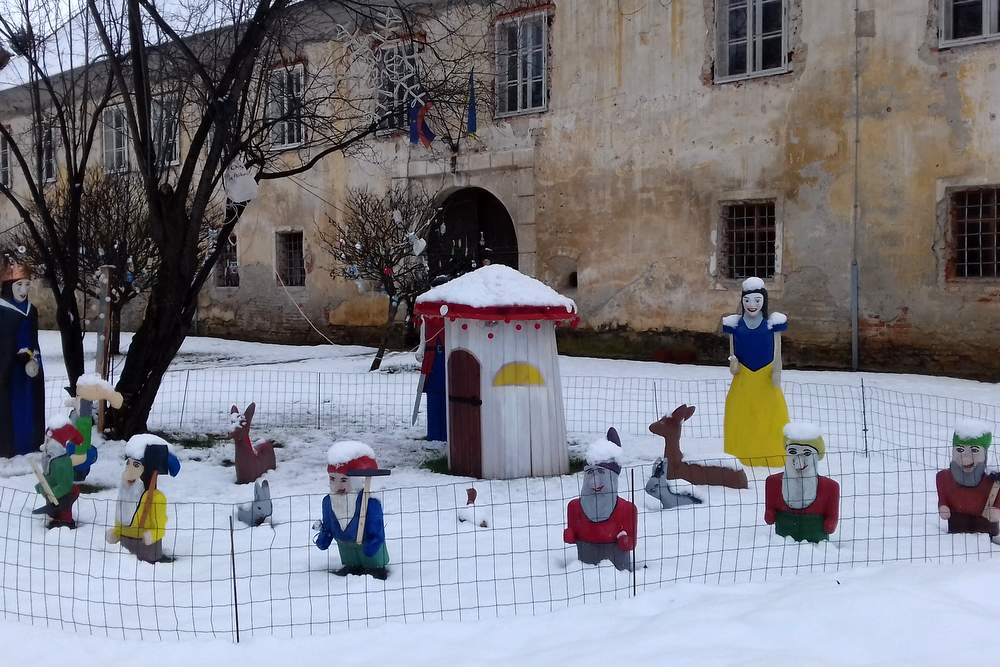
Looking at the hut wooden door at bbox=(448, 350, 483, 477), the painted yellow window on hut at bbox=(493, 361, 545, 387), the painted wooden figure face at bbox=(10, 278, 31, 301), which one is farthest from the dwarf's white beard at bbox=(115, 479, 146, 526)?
the painted wooden figure face at bbox=(10, 278, 31, 301)

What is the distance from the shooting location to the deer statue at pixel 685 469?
6.67 m

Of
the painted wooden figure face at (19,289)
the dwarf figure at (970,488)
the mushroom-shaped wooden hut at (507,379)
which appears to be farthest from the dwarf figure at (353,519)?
the painted wooden figure face at (19,289)

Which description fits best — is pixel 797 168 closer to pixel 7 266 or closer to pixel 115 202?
pixel 7 266

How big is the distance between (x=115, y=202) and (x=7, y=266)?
292 inches

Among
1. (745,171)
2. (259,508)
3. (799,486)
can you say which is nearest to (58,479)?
(259,508)

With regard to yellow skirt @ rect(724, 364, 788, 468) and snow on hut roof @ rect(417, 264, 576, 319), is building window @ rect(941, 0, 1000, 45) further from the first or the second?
snow on hut roof @ rect(417, 264, 576, 319)

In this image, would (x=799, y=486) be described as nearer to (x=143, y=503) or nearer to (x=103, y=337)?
(x=143, y=503)

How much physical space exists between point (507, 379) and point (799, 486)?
2.55m

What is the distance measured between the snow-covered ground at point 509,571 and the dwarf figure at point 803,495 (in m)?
0.15

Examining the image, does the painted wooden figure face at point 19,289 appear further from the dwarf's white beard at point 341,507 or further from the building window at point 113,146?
the building window at point 113,146

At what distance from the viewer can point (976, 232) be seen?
38.7ft

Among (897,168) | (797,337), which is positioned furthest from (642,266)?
(897,168)

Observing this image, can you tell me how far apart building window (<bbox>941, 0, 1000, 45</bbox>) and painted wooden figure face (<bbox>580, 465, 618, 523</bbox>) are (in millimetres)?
9100

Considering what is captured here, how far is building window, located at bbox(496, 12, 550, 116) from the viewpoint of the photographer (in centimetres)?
1512
